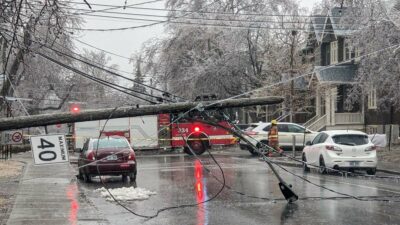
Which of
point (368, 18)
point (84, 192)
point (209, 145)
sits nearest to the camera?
point (84, 192)

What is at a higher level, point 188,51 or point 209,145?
point 188,51

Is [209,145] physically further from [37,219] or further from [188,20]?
[37,219]

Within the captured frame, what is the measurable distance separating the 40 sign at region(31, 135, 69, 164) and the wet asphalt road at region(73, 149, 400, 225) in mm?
1585

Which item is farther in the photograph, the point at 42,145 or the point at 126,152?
the point at 126,152

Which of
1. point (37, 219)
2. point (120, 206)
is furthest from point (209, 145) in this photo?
point (37, 219)

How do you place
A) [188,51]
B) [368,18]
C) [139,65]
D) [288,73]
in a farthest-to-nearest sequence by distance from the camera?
[139,65], [188,51], [288,73], [368,18]

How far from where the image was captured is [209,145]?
33.9m

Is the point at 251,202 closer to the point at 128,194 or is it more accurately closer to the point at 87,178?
the point at 128,194

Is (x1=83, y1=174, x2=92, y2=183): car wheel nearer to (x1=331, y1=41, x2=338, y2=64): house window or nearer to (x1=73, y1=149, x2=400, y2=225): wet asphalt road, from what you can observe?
(x1=73, y1=149, x2=400, y2=225): wet asphalt road

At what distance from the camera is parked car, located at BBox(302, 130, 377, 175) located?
20297 millimetres

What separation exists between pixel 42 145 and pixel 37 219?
1.58m

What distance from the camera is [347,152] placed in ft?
66.9

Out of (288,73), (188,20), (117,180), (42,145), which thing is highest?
(188,20)

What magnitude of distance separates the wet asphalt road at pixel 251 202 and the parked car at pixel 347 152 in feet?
2.19
